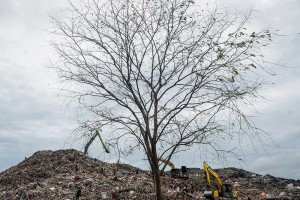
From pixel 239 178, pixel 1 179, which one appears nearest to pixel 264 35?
pixel 239 178

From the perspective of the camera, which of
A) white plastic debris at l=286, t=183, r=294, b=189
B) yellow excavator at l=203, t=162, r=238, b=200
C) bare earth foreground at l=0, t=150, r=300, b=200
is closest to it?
yellow excavator at l=203, t=162, r=238, b=200

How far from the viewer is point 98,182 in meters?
12.7

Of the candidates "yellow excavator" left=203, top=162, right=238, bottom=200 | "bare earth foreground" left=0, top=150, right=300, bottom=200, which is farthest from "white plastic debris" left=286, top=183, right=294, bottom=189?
"yellow excavator" left=203, top=162, right=238, bottom=200

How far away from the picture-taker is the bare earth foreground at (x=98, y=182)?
1157 centimetres

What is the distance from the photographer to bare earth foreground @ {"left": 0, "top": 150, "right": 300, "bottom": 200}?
11.6 metres

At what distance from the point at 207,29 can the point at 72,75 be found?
3.20 meters

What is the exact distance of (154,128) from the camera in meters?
8.95

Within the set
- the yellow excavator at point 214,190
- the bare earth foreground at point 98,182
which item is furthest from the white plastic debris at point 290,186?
the yellow excavator at point 214,190

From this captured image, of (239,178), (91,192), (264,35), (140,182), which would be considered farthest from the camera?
(239,178)

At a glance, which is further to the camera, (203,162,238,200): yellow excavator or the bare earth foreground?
the bare earth foreground

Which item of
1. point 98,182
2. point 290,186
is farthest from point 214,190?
point 290,186

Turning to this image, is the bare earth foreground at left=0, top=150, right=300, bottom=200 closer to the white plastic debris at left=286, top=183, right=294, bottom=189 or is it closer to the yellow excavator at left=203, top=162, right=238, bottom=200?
the white plastic debris at left=286, top=183, right=294, bottom=189

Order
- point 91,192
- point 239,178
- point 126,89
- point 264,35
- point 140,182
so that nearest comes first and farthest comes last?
1. point 264,35
2. point 126,89
3. point 91,192
4. point 140,182
5. point 239,178

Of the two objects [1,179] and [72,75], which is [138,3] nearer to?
[72,75]
